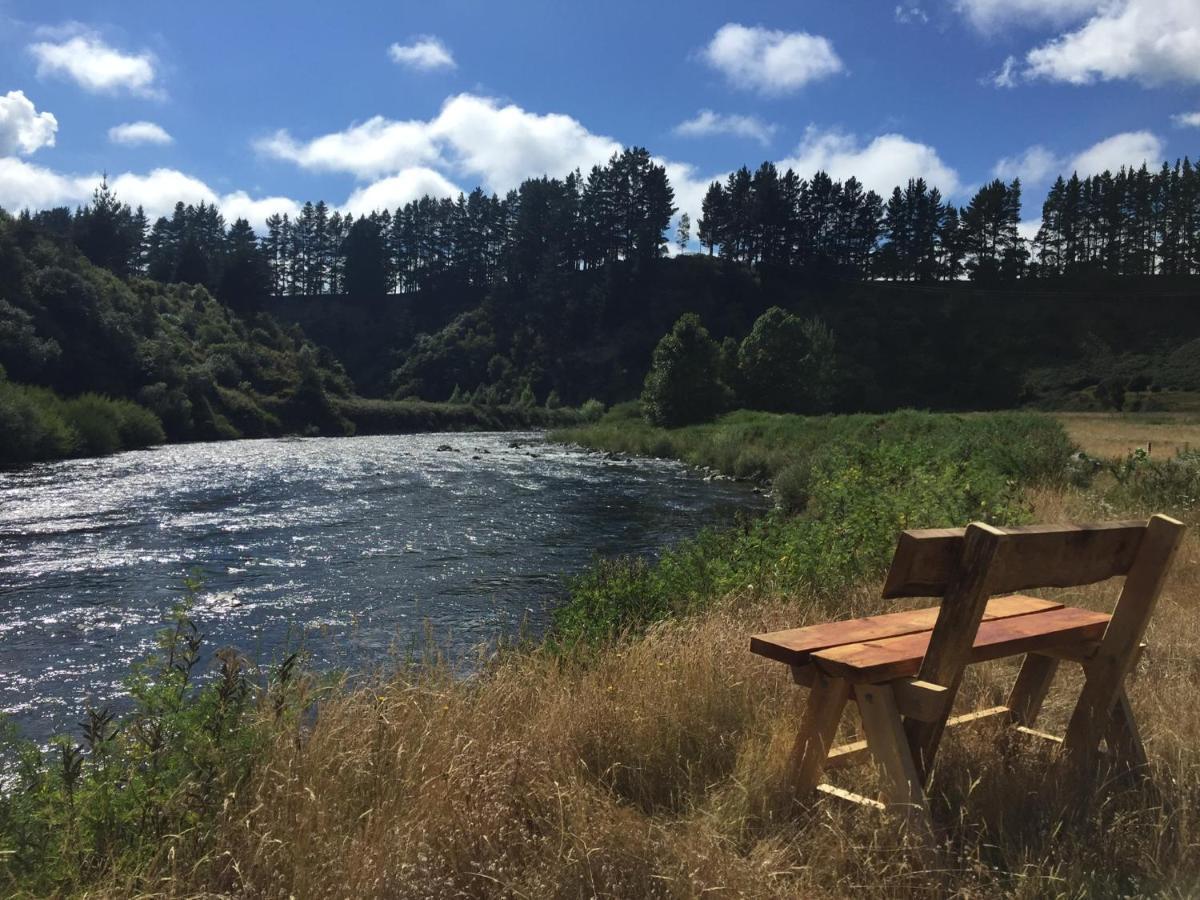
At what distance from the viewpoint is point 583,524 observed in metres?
19.4

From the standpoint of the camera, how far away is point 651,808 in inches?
147

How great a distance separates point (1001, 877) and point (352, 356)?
119m

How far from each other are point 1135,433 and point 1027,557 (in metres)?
36.8

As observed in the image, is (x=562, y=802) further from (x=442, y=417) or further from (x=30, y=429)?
(x=442, y=417)

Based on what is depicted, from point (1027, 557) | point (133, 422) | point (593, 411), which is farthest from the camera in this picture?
point (593, 411)

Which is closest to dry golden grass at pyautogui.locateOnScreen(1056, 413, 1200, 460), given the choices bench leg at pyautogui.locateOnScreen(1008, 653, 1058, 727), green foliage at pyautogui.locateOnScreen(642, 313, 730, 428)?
bench leg at pyautogui.locateOnScreen(1008, 653, 1058, 727)

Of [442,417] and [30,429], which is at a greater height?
[30,429]

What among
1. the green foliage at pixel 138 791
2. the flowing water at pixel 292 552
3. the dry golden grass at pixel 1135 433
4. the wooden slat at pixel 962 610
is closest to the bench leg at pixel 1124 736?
the wooden slat at pixel 962 610

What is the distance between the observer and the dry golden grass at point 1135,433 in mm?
24359

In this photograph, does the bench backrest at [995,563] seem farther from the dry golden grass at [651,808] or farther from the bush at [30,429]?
the bush at [30,429]

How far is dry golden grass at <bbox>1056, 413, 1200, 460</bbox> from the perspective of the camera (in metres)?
24.4

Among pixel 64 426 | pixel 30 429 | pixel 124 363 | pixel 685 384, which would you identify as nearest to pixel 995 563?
pixel 30 429

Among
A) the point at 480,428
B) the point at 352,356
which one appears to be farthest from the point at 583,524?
the point at 352,356

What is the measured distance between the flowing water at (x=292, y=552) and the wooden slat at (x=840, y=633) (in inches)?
116
